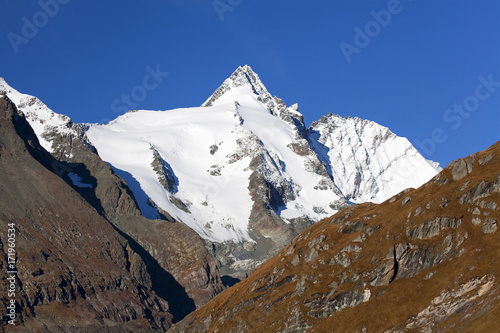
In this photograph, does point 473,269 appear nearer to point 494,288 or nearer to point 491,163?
point 494,288

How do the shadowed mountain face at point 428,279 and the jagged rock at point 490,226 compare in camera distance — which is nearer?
the shadowed mountain face at point 428,279

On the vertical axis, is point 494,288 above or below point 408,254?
below

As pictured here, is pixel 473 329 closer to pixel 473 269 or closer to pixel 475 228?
pixel 473 269

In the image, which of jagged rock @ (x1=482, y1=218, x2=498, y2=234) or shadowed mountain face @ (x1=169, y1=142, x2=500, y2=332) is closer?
shadowed mountain face @ (x1=169, y1=142, x2=500, y2=332)

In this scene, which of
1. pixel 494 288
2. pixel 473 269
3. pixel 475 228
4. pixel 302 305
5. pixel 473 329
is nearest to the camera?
pixel 473 329

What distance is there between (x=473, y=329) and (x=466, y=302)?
14.8m

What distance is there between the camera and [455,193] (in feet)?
649

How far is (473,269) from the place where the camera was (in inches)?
6427

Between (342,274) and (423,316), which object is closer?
(423,316)

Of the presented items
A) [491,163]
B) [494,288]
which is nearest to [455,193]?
[491,163]

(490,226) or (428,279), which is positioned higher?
(490,226)

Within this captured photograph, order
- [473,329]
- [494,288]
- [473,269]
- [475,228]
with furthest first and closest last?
[475,228] < [473,269] < [494,288] < [473,329]

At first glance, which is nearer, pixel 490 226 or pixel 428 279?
pixel 428 279

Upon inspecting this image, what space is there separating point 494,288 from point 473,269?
12.6 metres
